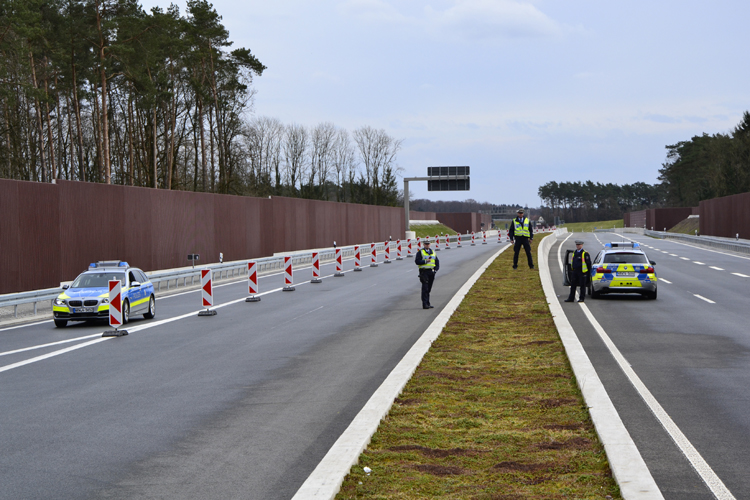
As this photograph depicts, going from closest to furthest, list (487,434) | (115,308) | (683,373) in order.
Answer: (487,434) → (683,373) → (115,308)

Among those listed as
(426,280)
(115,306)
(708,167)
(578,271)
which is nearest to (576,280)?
(578,271)

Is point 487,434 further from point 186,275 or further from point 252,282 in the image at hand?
point 186,275

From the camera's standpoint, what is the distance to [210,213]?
36.0m

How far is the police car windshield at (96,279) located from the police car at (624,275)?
12.2m

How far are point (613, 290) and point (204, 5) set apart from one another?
46723 mm

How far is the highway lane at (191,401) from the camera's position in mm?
6199

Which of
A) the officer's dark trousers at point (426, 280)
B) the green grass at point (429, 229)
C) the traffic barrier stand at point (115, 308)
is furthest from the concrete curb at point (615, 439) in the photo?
the green grass at point (429, 229)

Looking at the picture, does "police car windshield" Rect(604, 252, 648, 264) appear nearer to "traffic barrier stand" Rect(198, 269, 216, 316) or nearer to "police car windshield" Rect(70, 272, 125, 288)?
"traffic barrier stand" Rect(198, 269, 216, 316)

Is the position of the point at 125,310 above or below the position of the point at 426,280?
below

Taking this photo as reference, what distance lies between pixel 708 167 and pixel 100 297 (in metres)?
130

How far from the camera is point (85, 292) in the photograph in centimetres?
1773

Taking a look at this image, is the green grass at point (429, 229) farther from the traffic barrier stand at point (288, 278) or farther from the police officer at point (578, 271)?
the police officer at point (578, 271)

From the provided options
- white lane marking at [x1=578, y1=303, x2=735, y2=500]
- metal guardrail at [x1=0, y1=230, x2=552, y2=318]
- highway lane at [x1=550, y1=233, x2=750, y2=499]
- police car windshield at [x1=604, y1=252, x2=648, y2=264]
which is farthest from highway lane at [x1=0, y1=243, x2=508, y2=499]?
police car windshield at [x1=604, y1=252, x2=648, y2=264]

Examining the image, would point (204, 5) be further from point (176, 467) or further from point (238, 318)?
point (176, 467)
